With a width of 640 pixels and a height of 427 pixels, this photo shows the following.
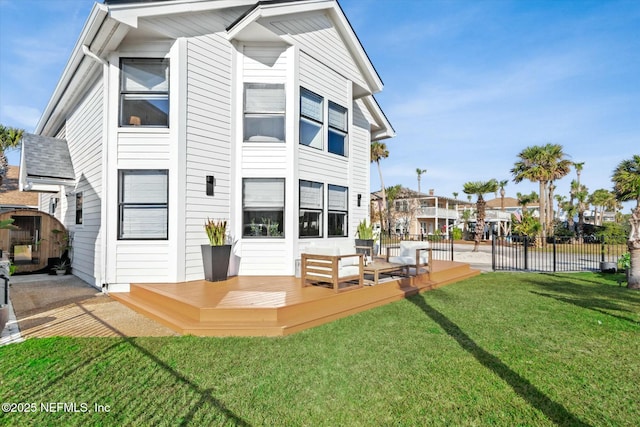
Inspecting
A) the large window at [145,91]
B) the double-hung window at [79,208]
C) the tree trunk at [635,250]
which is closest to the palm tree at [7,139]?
the double-hung window at [79,208]

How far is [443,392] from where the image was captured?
2.96 metres

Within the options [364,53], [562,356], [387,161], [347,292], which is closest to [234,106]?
[364,53]

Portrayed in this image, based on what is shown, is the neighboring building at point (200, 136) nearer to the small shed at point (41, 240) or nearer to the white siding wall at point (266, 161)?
the white siding wall at point (266, 161)

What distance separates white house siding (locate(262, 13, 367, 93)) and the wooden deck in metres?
5.80

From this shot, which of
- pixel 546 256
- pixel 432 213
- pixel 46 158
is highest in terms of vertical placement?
pixel 46 158

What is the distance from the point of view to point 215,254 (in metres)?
Answer: 6.71

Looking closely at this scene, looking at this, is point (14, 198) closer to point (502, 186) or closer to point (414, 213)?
point (414, 213)

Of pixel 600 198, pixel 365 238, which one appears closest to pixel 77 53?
pixel 365 238

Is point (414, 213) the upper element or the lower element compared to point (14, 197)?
lower

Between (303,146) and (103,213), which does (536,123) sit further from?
(103,213)

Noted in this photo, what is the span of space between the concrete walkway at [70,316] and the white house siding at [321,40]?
661 cm

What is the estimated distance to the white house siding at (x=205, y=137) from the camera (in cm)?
693

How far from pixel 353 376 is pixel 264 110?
20.9ft

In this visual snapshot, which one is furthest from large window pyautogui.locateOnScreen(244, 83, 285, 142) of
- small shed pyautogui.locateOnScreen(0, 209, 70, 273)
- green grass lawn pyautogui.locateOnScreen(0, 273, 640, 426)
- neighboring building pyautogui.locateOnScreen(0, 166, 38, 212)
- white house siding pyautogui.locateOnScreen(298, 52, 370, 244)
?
neighboring building pyautogui.locateOnScreen(0, 166, 38, 212)
